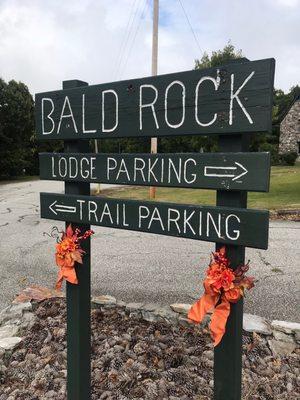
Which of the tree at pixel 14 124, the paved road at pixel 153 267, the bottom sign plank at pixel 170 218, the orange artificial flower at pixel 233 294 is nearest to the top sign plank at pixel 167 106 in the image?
the bottom sign plank at pixel 170 218

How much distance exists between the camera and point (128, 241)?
7.45 meters

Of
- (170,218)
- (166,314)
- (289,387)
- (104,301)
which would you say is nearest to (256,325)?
(289,387)

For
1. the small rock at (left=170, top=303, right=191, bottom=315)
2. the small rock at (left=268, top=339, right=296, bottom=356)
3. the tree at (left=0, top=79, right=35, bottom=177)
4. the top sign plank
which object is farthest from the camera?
the tree at (left=0, top=79, right=35, bottom=177)

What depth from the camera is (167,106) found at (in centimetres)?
209

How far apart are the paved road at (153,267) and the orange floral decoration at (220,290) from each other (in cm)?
211

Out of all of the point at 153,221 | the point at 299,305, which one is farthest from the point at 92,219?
the point at 299,305

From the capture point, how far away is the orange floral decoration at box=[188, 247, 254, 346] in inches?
75.5

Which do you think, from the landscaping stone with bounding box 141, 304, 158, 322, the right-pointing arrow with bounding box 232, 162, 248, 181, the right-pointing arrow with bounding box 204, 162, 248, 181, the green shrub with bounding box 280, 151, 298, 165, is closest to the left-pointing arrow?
the right-pointing arrow with bounding box 204, 162, 248, 181

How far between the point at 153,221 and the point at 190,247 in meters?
4.76

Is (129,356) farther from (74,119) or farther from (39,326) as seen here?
(74,119)

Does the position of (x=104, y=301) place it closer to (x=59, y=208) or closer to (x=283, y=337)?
(x=59, y=208)

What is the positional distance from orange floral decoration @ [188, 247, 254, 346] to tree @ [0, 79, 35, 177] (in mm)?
26666

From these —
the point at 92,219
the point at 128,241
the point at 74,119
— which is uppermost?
the point at 74,119

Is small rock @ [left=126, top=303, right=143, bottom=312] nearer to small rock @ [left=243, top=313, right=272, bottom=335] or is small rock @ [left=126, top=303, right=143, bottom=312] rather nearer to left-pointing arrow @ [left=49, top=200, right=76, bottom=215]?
small rock @ [left=243, top=313, right=272, bottom=335]
